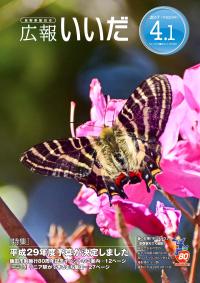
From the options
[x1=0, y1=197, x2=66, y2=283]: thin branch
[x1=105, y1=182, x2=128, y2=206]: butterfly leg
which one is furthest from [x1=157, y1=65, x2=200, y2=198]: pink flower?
[x1=0, y1=197, x2=66, y2=283]: thin branch

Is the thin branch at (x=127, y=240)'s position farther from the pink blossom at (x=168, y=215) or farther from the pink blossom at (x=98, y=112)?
the pink blossom at (x=98, y=112)

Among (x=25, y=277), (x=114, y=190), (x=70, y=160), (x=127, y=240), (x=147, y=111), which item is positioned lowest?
(x=25, y=277)

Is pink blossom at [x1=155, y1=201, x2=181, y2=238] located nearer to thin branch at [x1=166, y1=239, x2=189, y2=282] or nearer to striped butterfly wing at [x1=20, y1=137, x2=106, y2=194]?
thin branch at [x1=166, y1=239, x2=189, y2=282]

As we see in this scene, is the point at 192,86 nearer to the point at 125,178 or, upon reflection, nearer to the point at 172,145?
the point at 172,145

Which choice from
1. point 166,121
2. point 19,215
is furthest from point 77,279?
point 166,121

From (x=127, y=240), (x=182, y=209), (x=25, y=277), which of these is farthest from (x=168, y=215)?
(x=25, y=277)

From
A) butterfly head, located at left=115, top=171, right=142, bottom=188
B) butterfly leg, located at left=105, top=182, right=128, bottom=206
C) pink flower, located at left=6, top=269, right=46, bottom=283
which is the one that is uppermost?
butterfly head, located at left=115, top=171, right=142, bottom=188

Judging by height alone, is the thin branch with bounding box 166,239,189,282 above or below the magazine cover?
below

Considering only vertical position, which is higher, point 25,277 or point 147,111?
point 147,111
